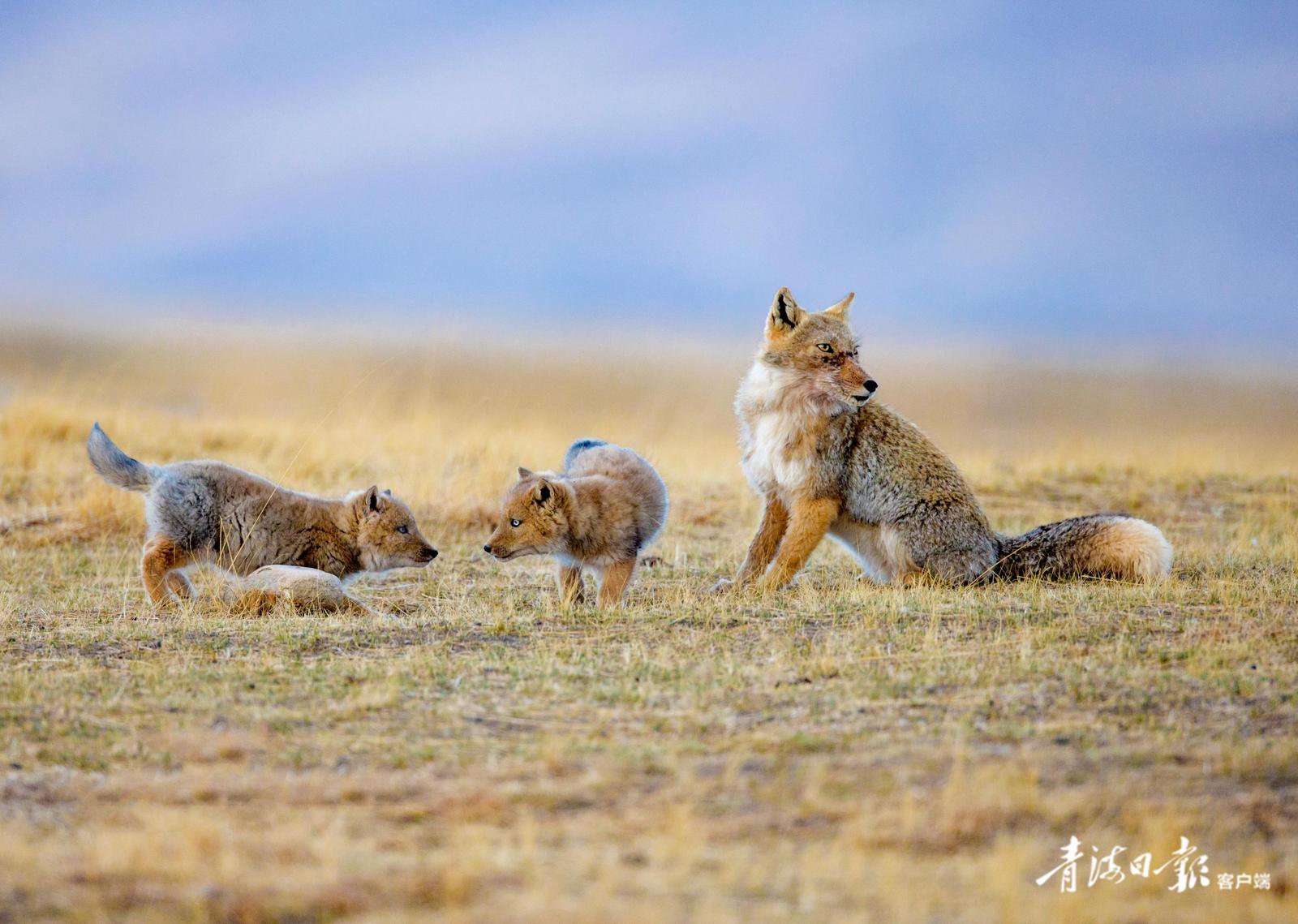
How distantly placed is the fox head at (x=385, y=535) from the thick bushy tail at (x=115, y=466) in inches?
61.4

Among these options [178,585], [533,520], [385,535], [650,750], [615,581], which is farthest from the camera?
[385,535]

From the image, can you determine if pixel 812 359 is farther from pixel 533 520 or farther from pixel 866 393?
pixel 533 520

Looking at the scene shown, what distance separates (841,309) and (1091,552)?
262cm

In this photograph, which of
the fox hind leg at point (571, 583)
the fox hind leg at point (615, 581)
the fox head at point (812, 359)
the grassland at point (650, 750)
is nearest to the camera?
the grassland at point (650, 750)

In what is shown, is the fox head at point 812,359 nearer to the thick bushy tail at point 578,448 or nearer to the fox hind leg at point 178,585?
the thick bushy tail at point 578,448

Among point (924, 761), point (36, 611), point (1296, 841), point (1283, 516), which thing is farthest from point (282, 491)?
point (1283, 516)

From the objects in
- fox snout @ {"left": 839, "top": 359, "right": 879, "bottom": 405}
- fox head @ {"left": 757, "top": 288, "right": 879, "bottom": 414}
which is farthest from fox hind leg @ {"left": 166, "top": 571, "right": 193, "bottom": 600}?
fox snout @ {"left": 839, "top": 359, "right": 879, "bottom": 405}

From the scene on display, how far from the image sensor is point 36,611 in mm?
9523

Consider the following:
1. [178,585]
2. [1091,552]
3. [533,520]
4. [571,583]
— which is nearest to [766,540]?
[571,583]

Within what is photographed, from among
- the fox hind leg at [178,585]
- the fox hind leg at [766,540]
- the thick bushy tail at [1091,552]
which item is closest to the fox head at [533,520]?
the fox hind leg at [766,540]

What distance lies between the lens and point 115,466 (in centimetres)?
978

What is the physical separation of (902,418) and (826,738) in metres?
4.87

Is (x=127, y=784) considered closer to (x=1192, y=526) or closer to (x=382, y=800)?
(x=382, y=800)

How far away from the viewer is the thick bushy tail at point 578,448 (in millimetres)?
11156
